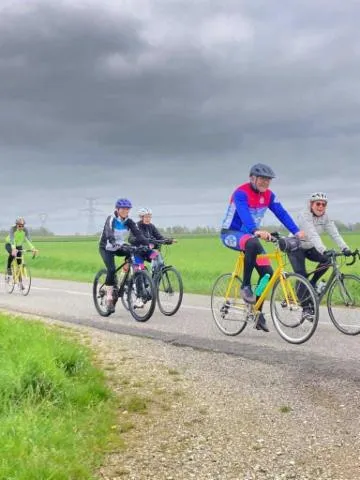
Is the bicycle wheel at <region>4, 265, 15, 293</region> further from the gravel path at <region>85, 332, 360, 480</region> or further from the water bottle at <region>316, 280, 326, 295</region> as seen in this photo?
the gravel path at <region>85, 332, 360, 480</region>

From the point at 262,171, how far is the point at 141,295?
3801 mm

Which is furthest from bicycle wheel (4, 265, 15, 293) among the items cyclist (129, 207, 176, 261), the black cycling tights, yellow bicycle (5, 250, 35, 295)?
the black cycling tights

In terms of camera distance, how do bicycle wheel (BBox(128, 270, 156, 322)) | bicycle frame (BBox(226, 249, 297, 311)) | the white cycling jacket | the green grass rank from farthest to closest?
bicycle wheel (BBox(128, 270, 156, 322)) < the white cycling jacket < bicycle frame (BBox(226, 249, 297, 311)) < the green grass

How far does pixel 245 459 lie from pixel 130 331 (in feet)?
17.9

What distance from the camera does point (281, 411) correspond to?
481cm

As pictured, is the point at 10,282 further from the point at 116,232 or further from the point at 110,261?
the point at 116,232

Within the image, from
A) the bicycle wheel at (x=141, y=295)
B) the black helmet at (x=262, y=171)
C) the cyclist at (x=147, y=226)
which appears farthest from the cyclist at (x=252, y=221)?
the cyclist at (x=147, y=226)

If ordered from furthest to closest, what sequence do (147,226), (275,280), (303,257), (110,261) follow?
(147,226) < (110,261) < (303,257) < (275,280)

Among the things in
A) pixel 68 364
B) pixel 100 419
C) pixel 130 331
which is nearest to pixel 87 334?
pixel 130 331

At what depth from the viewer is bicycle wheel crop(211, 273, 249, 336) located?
8.51m

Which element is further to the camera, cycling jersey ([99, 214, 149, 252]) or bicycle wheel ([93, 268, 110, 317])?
bicycle wheel ([93, 268, 110, 317])

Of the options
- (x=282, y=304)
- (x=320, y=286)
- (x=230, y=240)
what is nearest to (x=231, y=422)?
(x=282, y=304)

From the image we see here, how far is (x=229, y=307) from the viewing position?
28.6 feet

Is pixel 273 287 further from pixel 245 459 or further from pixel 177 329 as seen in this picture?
pixel 245 459
